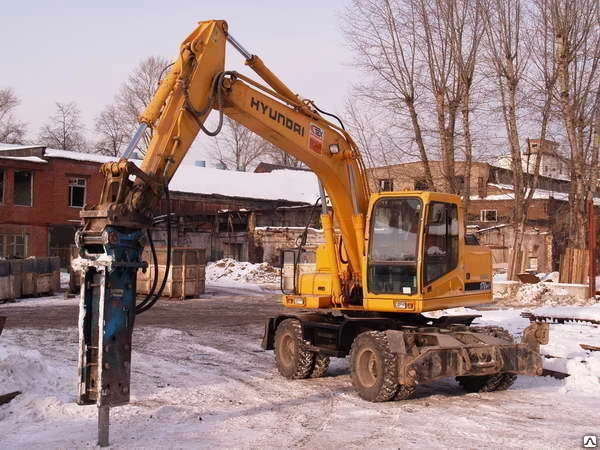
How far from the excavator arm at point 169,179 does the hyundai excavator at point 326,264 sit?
15 mm

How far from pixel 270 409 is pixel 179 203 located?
38.5 m

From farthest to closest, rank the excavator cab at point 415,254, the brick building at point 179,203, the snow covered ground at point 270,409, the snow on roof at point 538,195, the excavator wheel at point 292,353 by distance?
the snow on roof at point 538,195, the brick building at point 179,203, the excavator wheel at point 292,353, the excavator cab at point 415,254, the snow covered ground at point 270,409

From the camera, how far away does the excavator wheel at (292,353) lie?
11648 millimetres

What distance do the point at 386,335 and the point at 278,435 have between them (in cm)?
251

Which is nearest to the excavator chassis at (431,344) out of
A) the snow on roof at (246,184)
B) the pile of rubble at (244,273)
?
the pile of rubble at (244,273)

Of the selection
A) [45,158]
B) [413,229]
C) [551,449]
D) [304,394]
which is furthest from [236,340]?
[45,158]

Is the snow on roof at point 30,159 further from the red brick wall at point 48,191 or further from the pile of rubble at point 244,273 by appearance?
the pile of rubble at point 244,273

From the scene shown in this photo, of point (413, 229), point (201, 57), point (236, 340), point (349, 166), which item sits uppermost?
point (201, 57)

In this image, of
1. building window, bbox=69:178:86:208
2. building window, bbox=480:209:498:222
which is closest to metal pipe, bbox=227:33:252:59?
building window, bbox=69:178:86:208

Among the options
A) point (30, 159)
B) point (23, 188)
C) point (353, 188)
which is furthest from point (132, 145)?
point (23, 188)

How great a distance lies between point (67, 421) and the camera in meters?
8.38

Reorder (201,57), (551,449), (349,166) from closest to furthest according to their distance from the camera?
(551,449) → (201,57) → (349,166)

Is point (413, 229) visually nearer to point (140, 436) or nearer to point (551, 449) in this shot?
point (551, 449)

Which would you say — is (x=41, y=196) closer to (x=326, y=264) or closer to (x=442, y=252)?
(x=326, y=264)
